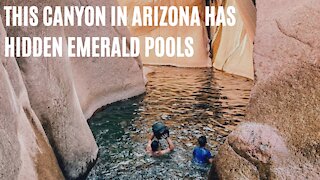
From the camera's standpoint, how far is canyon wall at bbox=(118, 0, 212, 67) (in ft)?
104

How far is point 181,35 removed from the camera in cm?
3362

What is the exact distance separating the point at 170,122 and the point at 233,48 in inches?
583

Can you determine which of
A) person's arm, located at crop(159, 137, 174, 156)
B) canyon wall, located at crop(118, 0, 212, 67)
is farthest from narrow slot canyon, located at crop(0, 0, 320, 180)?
canyon wall, located at crop(118, 0, 212, 67)

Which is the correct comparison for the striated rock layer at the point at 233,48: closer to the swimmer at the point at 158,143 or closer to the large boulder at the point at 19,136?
the swimmer at the point at 158,143

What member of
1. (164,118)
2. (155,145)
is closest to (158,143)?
(155,145)

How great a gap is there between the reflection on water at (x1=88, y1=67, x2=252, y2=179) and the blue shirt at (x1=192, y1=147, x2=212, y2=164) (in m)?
0.27

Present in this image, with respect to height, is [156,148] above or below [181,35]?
below

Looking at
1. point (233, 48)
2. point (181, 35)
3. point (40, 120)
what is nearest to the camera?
point (40, 120)

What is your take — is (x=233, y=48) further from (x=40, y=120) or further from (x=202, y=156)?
(x=40, y=120)

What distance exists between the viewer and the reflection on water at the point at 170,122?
37.8 ft

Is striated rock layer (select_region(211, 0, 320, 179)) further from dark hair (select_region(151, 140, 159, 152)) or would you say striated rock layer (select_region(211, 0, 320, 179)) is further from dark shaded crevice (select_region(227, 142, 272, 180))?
dark hair (select_region(151, 140, 159, 152))

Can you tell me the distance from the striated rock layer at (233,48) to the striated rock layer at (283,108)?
692 inches

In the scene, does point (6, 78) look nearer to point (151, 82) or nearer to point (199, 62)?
point (151, 82)

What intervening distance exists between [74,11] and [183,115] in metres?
5.89
